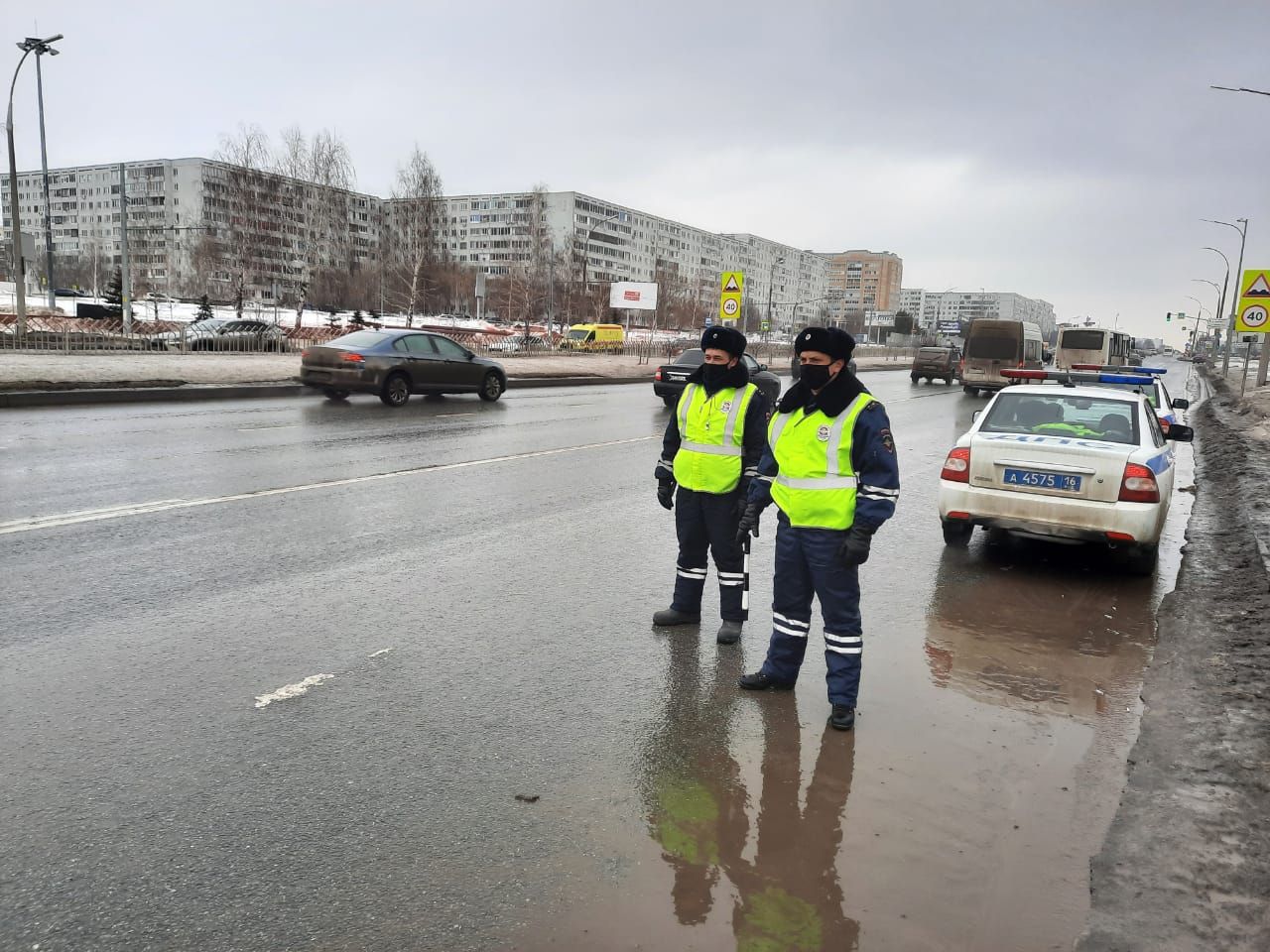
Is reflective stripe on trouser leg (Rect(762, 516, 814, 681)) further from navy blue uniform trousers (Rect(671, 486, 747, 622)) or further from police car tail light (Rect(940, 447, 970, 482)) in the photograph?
police car tail light (Rect(940, 447, 970, 482))

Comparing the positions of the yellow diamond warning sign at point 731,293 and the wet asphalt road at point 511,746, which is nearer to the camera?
the wet asphalt road at point 511,746

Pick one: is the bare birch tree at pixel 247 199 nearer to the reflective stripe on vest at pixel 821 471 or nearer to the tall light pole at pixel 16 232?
the tall light pole at pixel 16 232

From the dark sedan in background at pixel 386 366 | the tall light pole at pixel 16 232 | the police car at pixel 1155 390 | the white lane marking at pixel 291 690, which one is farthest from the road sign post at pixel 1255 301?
the tall light pole at pixel 16 232

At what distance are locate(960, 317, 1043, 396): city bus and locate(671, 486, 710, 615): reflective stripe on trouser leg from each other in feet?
92.1

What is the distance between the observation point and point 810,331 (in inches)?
164

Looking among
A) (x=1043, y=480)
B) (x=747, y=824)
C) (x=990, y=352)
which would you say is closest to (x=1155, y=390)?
(x=1043, y=480)

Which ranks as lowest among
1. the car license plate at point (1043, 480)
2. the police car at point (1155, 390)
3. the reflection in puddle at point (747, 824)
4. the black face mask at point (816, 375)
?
the reflection in puddle at point (747, 824)

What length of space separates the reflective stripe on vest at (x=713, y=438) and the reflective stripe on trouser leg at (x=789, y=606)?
708mm

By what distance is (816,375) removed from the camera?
163 inches

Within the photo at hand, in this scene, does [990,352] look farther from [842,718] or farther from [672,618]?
[842,718]

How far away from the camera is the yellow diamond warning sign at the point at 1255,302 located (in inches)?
866

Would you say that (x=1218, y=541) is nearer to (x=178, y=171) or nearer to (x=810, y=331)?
(x=810, y=331)

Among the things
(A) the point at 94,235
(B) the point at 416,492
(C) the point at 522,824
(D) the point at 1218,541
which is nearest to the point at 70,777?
(C) the point at 522,824

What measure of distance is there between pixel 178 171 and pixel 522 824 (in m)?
133
